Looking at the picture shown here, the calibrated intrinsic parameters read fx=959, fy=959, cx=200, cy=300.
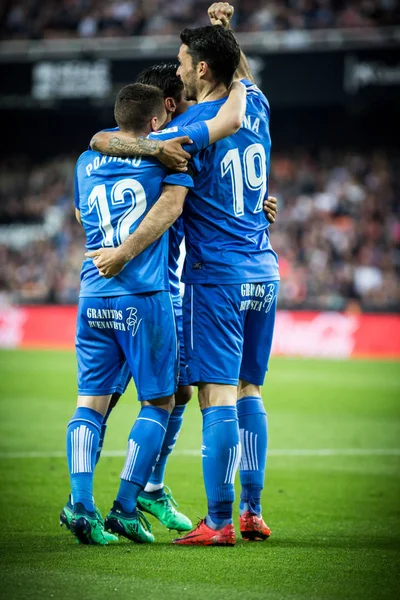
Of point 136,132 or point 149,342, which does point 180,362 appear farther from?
point 136,132

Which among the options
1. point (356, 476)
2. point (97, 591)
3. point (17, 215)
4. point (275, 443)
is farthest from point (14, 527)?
point (17, 215)

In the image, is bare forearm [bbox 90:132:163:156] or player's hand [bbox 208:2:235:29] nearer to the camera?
bare forearm [bbox 90:132:163:156]

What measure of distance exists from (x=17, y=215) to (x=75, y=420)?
76.0 feet

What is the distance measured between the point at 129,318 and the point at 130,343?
5.0 inches

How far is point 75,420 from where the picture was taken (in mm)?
4742

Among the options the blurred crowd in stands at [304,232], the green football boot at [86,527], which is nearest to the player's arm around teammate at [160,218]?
the green football boot at [86,527]

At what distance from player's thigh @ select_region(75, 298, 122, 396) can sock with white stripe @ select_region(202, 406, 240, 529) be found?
0.59 metres

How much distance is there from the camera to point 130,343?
15.4ft

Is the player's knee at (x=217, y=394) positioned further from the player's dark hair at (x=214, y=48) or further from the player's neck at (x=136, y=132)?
the player's dark hair at (x=214, y=48)

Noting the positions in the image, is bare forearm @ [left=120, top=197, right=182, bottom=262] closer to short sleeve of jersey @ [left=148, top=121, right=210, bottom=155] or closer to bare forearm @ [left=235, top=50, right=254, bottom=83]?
short sleeve of jersey @ [left=148, top=121, right=210, bottom=155]

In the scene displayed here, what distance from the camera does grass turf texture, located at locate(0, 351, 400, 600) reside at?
12.3 ft

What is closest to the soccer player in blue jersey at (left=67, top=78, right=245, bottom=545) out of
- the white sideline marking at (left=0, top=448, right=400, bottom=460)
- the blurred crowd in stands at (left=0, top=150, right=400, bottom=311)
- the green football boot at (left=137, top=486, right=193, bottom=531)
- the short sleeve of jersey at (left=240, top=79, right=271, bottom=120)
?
the short sleeve of jersey at (left=240, top=79, right=271, bottom=120)

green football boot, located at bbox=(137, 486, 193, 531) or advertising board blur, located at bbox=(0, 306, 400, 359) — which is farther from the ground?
green football boot, located at bbox=(137, 486, 193, 531)

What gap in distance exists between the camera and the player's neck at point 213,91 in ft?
15.9
